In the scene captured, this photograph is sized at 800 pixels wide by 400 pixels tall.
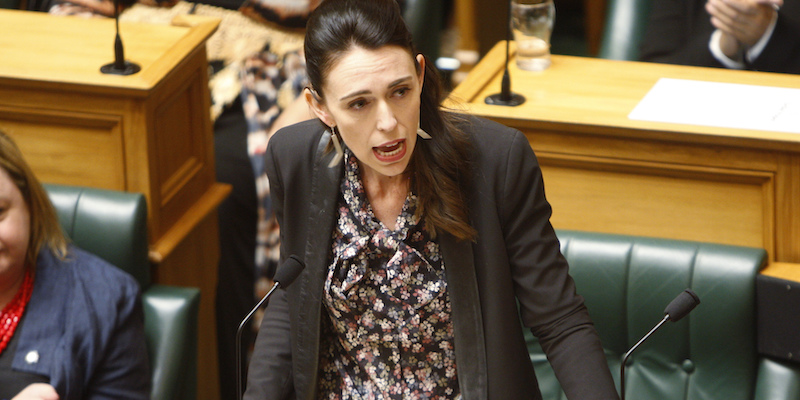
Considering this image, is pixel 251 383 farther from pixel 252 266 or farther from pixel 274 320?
pixel 252 266

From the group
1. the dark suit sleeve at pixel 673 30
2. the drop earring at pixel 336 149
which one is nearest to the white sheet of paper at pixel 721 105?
the dark suit sleeve at pixel 673 30

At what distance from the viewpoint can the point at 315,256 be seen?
158 centimetres

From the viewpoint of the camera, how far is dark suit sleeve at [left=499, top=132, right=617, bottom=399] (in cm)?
146

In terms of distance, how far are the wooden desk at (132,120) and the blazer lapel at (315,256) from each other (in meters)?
0.81

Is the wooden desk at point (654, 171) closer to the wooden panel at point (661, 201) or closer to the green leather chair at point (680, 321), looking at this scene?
the wooden panel at point (661, 201)

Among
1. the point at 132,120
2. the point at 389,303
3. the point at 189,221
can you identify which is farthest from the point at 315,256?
the point at 189,221

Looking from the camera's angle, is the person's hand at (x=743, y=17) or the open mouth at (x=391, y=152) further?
the person's hand at (x=743, y=17)

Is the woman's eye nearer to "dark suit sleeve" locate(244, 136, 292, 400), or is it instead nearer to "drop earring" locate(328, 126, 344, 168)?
"drop earring" locate(328, 126, 344, 168)

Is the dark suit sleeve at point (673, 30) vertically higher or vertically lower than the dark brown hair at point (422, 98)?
lower

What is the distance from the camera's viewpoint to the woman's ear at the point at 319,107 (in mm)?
1502

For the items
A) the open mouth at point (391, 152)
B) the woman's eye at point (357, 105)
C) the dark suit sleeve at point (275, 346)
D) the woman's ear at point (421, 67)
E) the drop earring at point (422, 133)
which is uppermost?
the woman's ear at point (421, 67)

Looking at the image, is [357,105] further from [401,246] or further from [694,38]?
[694,38]

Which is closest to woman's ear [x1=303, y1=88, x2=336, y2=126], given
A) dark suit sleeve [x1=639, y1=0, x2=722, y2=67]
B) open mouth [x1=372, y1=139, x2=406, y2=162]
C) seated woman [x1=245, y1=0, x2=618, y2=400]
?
seated woman [x1=245, y1=0, x2=618, y2=400]

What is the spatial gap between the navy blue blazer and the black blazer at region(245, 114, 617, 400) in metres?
0.49
